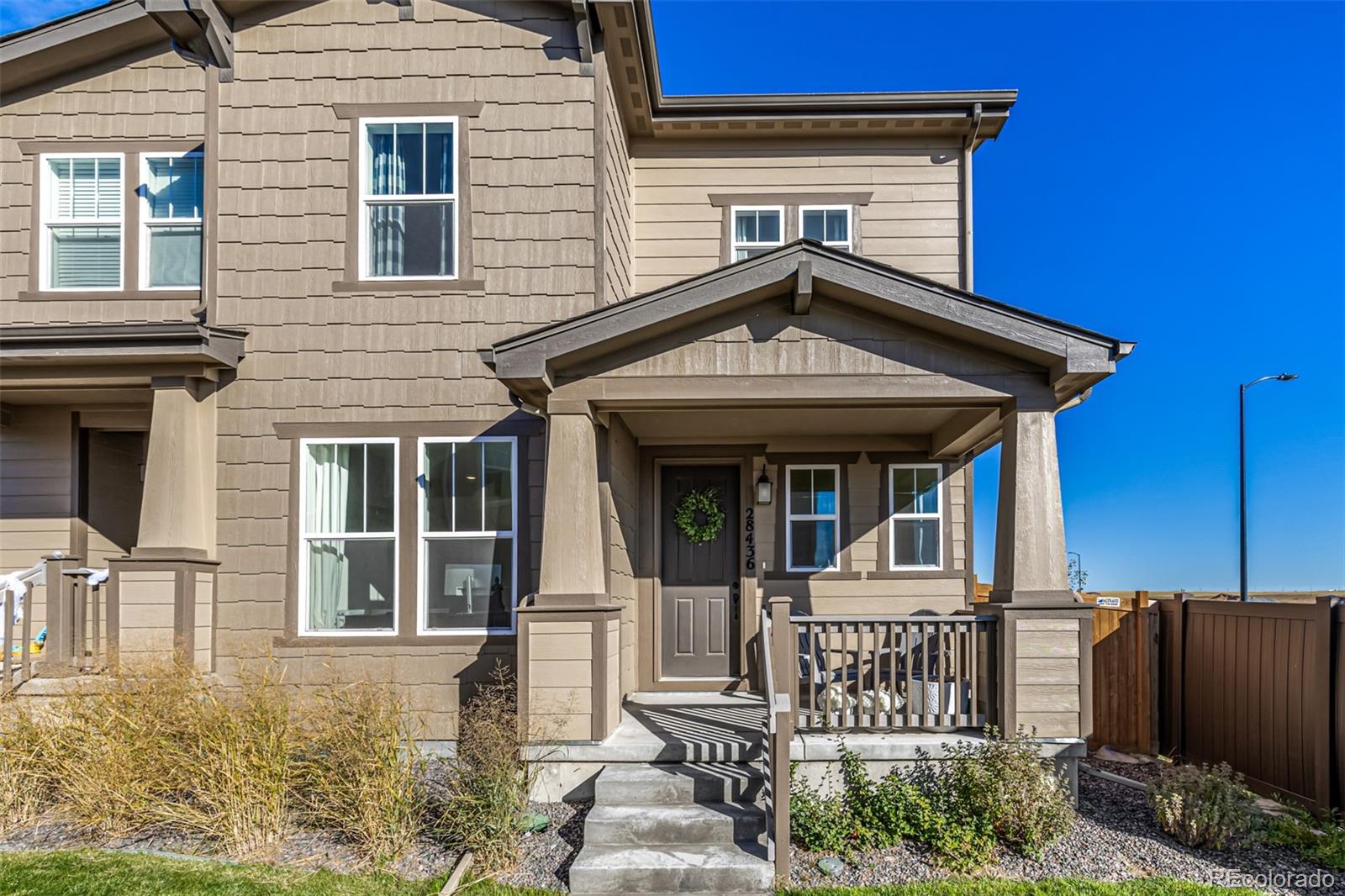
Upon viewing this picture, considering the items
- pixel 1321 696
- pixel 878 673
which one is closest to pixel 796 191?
pixel 878 673

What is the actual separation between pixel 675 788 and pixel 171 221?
6.70 meters

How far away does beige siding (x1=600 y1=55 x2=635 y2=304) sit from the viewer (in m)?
8.16

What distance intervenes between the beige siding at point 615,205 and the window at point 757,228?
3.67ft

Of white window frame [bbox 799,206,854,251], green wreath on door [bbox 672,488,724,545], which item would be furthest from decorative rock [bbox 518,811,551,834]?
white window frame [bbox 799,206,854,251]

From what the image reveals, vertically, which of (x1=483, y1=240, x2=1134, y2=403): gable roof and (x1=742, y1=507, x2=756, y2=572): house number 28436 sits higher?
(x1=483, y1=240, x2=1134, y2=403): gable roof

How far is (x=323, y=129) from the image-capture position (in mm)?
8203

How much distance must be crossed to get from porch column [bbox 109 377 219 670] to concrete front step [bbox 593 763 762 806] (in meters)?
3.73

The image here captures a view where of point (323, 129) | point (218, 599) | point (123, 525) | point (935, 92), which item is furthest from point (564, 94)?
A: point (123, 525)

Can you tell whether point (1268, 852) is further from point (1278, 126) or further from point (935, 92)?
point (1278, 126)

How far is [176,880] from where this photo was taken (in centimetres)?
529

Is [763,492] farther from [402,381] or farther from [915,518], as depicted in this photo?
[402,381]

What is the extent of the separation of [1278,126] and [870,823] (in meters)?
36.5

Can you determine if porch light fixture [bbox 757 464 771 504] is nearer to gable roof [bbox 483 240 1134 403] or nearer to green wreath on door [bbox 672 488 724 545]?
green wreath on door [bbox 672 488 724 545]

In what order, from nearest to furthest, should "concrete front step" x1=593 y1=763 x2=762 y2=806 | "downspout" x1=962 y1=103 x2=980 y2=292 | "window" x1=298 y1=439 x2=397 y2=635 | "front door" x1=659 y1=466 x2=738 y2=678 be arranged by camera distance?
"concrete front step" x1=593 y1=763 x2=762 y2=806 < "window" x1=298 y1=439 x2=397 y2=635 < "front door" x1=659 y1=466 x2=738 y2=678 < "downspout" x1=962 y1=103 x2=980 y2=292
